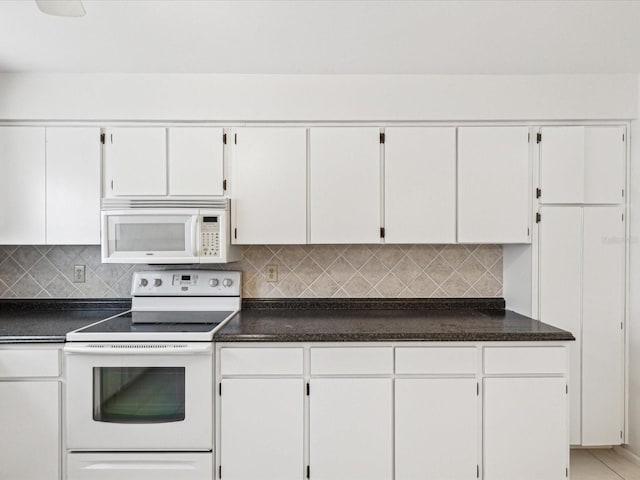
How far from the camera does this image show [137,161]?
8.25 ft

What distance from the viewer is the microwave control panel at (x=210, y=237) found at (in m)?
2.42

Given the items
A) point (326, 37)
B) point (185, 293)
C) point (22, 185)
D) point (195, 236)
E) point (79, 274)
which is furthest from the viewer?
point (79, 274)

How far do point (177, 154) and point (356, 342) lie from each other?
1471 mm

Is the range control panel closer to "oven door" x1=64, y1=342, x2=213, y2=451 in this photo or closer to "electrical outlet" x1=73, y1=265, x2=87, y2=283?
"electrical outlet" x1=73, y1=265, x2=87, y2=283

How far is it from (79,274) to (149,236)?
764mm

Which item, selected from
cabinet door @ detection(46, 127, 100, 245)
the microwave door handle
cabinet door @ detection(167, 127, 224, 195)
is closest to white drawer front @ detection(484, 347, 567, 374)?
the microwave door handle

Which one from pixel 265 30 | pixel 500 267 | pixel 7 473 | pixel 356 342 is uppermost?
pixel 265 30

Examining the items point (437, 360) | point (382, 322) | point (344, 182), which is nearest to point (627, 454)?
point (437, 360)

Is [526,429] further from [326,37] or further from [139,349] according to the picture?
[326,37]

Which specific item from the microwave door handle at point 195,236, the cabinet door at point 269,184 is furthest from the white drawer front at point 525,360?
the microwave door handle at point 195,236

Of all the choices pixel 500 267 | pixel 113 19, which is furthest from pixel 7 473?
pixel 500 267

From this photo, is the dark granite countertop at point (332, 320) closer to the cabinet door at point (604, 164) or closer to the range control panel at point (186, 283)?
the range control panel at point (186, 283)

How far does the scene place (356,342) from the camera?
2.14 m

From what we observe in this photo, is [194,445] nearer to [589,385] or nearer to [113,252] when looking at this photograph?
[113,252]
